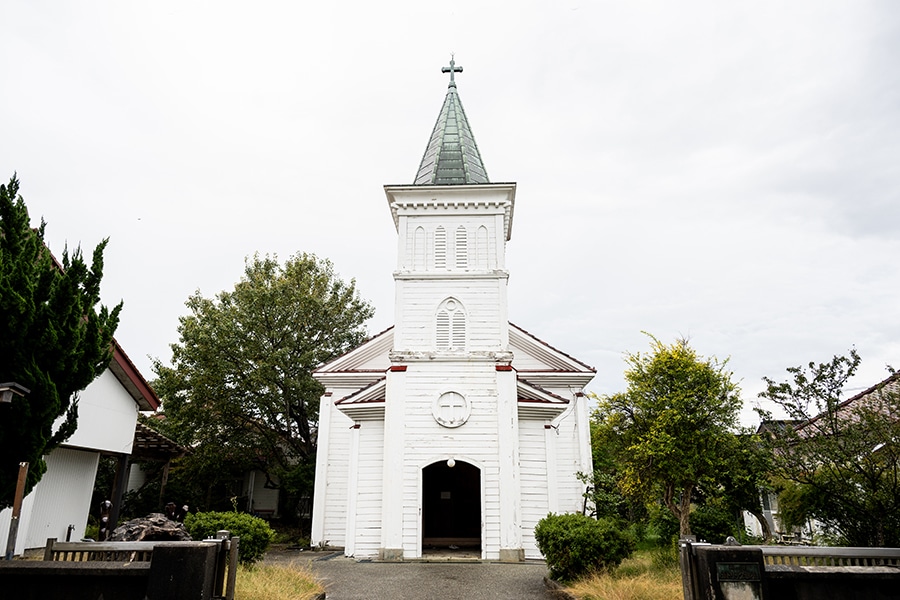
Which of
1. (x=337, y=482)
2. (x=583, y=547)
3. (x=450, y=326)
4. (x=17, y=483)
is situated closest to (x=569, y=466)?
(x=450, y=326)

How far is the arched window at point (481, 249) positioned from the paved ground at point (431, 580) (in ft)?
29.9

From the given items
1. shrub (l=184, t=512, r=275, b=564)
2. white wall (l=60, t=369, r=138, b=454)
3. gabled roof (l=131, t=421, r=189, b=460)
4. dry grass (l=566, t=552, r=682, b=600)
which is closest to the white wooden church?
shrub (l=184, t=512, r=275, b=564)

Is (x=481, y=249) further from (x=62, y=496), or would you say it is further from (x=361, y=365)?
(x=62, y=496)

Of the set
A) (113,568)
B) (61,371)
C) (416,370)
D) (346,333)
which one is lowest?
(113,568)

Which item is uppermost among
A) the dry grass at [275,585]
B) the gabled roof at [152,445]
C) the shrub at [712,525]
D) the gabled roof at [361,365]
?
the gabled roof at [361,365]

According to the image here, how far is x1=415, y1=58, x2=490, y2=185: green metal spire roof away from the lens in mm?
20516

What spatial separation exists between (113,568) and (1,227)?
17.5 ft

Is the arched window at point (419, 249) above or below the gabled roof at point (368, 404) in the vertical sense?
above

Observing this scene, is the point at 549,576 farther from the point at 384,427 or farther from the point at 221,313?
the point at 221,313

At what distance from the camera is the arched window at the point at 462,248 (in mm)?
19250

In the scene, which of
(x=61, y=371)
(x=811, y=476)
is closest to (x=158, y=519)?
(x=61, y=371)

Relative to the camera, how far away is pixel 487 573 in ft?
46.0

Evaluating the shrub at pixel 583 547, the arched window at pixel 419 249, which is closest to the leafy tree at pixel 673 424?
the shrub at pixel 583 547

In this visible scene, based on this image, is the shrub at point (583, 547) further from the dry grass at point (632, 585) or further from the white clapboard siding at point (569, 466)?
the white clapboard siding at point (569, 466)
